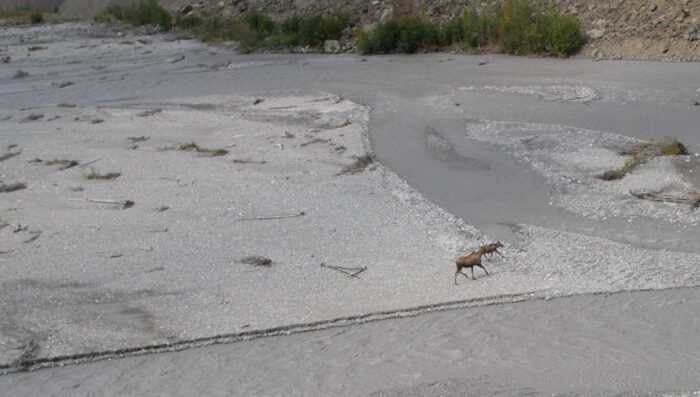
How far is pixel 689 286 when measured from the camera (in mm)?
6480

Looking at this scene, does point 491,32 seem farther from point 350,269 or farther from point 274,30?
point 350,269

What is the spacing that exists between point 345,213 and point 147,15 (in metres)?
25.4

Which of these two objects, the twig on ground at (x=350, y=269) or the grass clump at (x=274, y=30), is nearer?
the twig on ground at (x=350, y=269)

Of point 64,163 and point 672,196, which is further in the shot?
point 64,163

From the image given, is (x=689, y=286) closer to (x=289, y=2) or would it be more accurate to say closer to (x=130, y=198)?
(x=130, y=198)

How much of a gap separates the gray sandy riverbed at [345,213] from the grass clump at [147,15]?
14.3 meters

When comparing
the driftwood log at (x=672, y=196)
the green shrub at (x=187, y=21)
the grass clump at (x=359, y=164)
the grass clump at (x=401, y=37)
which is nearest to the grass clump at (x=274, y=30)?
the green shrub at (x=187, y=21)

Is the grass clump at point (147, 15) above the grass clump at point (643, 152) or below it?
above

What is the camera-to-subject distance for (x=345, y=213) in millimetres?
8867

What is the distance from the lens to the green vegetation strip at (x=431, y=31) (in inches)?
698

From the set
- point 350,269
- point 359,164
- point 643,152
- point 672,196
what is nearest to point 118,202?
point 359,164

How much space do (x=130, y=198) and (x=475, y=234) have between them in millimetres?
4275

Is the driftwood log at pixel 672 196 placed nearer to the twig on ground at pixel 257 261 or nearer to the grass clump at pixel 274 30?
the twig on ground at pixel 257 261

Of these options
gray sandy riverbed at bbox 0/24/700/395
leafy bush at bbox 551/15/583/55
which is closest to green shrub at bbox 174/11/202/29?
gray sandy riverbed at bbox 0/24/700/395
